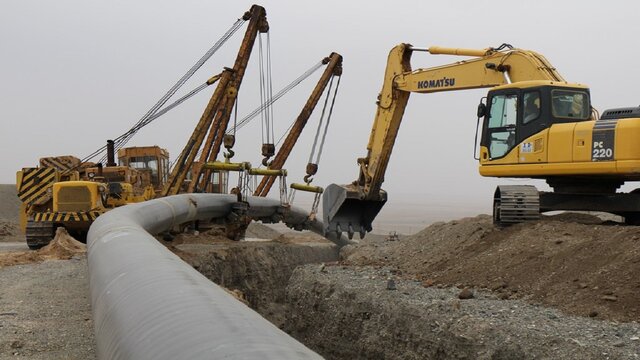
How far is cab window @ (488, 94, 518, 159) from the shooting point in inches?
468

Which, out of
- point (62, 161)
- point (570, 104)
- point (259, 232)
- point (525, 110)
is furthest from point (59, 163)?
point (259, 232)

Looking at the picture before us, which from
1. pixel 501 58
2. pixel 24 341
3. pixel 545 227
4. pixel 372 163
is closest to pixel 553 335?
pixel 545 227

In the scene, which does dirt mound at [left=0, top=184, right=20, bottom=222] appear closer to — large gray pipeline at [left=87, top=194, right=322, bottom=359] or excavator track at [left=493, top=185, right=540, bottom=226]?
excavator track at [left=493, top=185, right=540, bottom=226]

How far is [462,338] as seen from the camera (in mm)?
7262

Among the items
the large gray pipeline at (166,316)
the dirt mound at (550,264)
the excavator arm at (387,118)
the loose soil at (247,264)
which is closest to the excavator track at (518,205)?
the dirt mound at (550,264)

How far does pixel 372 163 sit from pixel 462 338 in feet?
29.2

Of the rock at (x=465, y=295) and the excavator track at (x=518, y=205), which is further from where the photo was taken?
the excavator track at (x=518, y=205)

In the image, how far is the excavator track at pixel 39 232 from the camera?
49.1 ft

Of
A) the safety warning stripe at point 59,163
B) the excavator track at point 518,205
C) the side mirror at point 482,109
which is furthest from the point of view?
the safety warning stripe at point 59,163

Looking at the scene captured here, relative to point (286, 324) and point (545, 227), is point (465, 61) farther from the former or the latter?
point (286, 324)

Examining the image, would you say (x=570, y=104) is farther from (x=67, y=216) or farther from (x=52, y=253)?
(x=67, y=216)

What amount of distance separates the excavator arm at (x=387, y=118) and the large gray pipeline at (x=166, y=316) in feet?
32.3

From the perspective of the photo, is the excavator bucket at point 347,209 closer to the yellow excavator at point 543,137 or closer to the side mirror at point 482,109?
the yellow excavator at point 543,137

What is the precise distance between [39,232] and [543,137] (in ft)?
39.2
